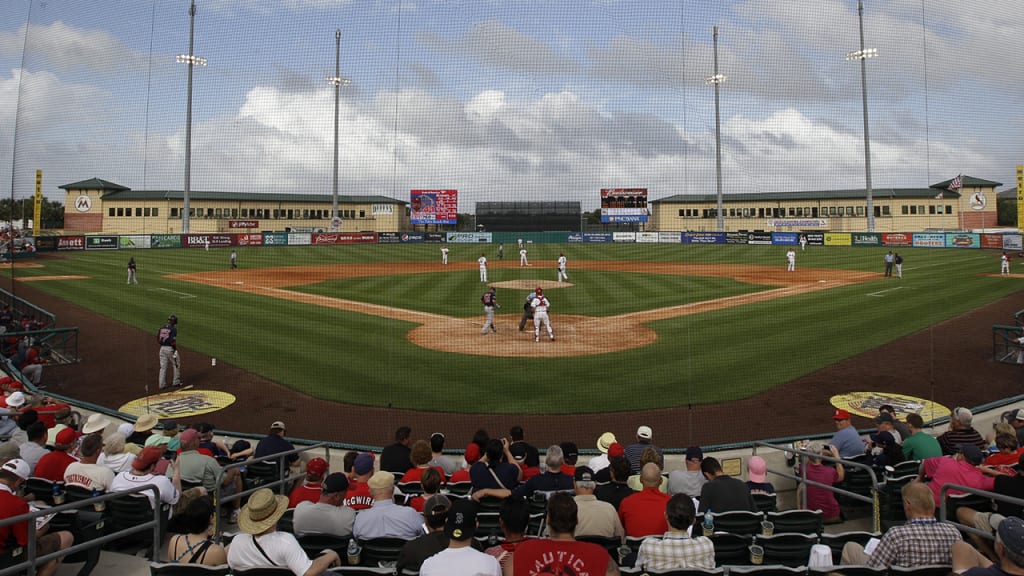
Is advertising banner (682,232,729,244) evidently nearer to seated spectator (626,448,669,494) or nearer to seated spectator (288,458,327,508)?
seated spectator (626,448,669,494)

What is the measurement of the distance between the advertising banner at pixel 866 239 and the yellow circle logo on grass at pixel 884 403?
43.4 metres

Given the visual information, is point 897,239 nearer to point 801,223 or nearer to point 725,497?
point 801,223

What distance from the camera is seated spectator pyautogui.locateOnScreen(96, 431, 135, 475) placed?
5.96m

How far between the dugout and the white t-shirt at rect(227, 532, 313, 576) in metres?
43.4

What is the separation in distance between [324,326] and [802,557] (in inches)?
632

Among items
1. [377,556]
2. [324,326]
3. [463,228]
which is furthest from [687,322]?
[463,228]

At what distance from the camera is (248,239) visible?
174 ft

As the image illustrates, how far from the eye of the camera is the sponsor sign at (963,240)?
45.0 meters

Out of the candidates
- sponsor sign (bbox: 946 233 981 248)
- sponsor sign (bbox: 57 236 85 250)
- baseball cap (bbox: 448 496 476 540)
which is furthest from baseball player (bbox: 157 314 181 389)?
sponsor sign (bbox: 946 233 981 248)

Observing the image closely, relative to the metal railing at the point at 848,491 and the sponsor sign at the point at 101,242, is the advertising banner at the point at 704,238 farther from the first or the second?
the sponsor sign at the point at 101,242

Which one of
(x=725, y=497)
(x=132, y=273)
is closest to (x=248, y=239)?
(x=132, y=273)

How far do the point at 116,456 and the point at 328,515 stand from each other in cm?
297

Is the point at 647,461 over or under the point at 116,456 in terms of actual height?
over

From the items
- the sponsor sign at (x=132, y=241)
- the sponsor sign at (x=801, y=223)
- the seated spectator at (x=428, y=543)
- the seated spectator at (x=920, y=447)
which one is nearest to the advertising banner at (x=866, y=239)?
the sponsor sign at (x=801, y=223)
